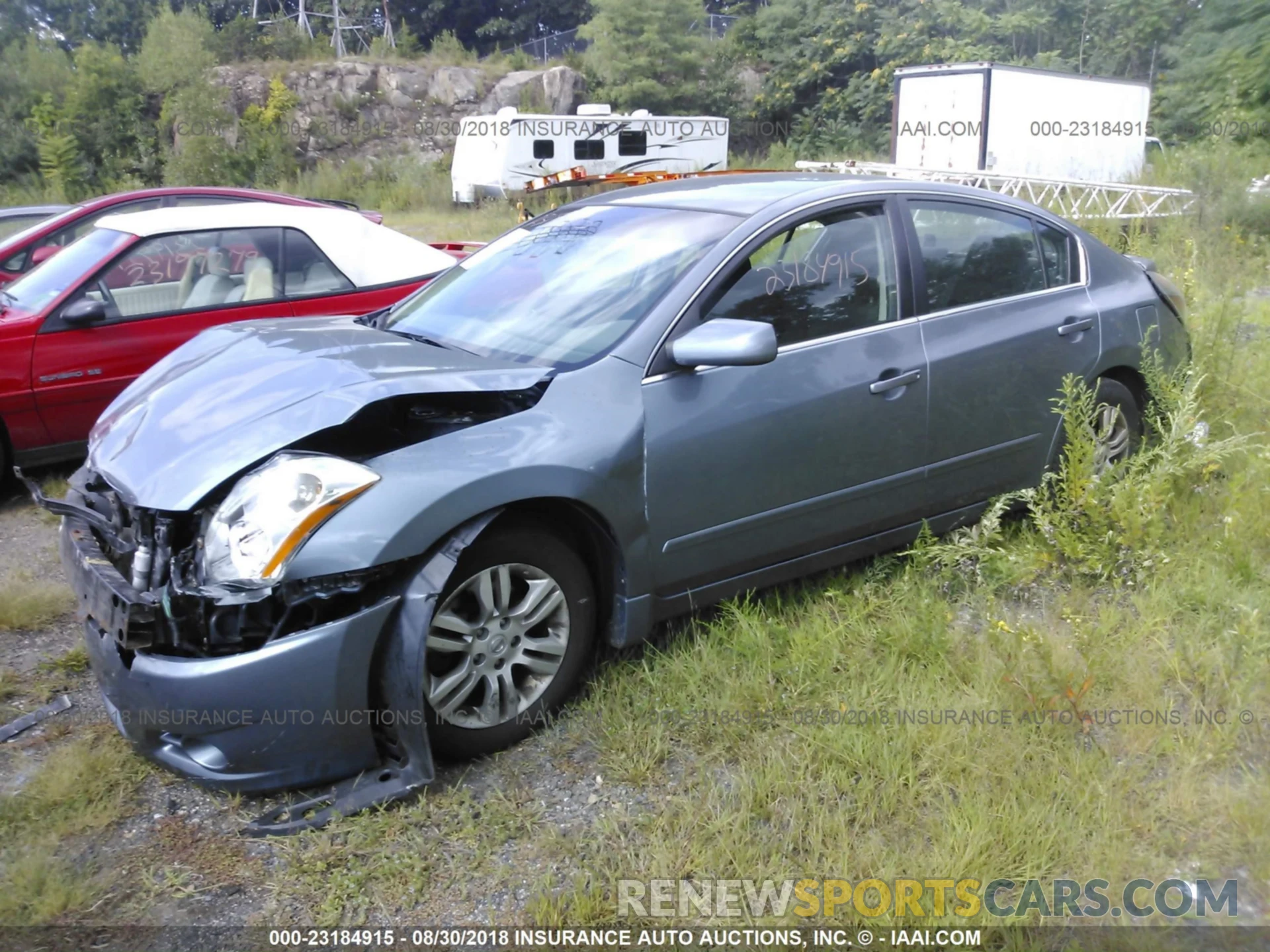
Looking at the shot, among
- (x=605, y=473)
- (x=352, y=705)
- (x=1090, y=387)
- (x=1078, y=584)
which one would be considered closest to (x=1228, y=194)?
(x=1090, y=387)

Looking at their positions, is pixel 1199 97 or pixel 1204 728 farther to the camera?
pixel 1199 97

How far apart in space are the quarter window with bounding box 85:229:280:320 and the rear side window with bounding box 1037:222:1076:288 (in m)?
4.14

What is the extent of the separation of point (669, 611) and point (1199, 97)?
20332 millimetres

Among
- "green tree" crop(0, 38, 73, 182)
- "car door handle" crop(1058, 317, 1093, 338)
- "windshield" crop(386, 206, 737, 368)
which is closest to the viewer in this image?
"windshield" crop(386, 206, 737, 368)

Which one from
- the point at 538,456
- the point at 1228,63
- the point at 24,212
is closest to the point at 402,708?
the point at 538,456

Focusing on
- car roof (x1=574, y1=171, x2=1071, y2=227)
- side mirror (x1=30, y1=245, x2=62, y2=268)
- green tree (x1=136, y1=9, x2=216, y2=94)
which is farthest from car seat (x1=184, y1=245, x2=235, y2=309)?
green tree (x1=136, y1=9, x2=216, y2=94)

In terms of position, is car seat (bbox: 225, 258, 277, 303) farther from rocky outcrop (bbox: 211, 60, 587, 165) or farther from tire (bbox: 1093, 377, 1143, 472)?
rocky outcrop (bbox: 211, 60, 587, 165)

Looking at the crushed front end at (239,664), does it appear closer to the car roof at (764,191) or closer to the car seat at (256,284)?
the car roof at (764,191)

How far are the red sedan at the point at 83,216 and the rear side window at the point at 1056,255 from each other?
16.9 feet

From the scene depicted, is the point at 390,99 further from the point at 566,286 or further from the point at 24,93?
the point at 566,286

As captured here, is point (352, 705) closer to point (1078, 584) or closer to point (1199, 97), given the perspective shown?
point (1078, 584)

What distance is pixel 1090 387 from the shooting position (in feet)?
14.3

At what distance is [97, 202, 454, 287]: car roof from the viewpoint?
19.3 feet

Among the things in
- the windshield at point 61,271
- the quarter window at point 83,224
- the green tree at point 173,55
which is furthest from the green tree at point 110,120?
the windshield at point 61,271
